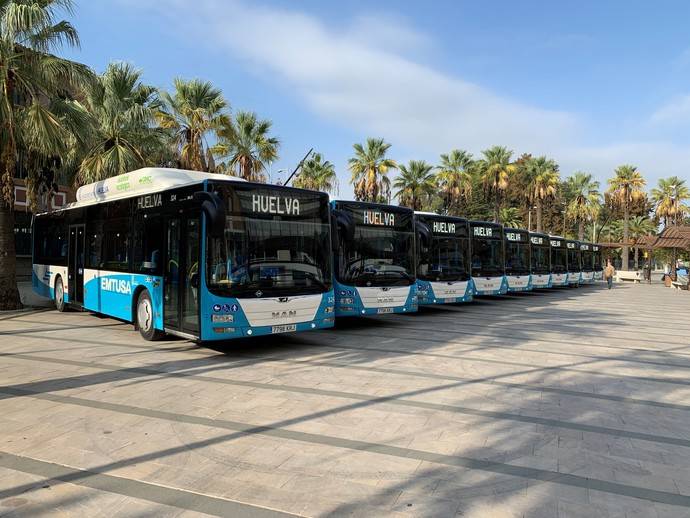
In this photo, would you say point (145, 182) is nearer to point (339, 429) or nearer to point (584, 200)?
point (339, 429)

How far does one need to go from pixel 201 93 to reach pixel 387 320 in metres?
13.9

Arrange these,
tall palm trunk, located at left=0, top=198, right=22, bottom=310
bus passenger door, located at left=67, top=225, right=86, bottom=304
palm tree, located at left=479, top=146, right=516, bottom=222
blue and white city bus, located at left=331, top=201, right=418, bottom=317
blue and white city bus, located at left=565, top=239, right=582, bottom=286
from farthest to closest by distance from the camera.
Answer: palm tree, located at left=479, top=146, right=516, bottom=222
blue and white city bus, located at left=565, top=239, right=582, bottom=286
tall palm trunk, located at left=0, top=198, right=22, bottom=310
bus passenger door, located at left=67, top=225, right=86, bottom=304
blue and white city bus, located at left=331, top=201, right=418, bottom=317

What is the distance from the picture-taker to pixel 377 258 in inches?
488

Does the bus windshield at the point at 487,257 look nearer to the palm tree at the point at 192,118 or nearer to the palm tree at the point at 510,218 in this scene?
the palm tree at the point at 192,118

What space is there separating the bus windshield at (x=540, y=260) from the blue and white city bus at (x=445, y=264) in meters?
9.70

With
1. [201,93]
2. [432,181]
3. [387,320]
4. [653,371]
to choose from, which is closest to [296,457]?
[653,371]

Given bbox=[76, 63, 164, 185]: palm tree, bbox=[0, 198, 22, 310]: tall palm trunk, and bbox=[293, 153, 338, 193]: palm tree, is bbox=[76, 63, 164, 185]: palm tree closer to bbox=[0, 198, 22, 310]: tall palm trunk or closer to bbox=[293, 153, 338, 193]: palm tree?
bbox=[0, 198, 22, 310]: tall palm trunk

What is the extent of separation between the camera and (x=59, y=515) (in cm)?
355

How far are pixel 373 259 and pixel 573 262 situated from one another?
23.9 m

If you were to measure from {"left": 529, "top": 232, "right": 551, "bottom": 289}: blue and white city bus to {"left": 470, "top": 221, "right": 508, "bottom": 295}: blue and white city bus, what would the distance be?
4.84m

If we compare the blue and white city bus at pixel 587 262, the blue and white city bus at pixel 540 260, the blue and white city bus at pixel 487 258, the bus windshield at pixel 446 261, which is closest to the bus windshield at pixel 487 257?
the blue and white city bus at pixel 487 258

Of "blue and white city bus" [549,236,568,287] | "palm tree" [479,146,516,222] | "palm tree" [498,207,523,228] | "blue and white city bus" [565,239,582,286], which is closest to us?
"blue and white city bus" [549,236,568,287]

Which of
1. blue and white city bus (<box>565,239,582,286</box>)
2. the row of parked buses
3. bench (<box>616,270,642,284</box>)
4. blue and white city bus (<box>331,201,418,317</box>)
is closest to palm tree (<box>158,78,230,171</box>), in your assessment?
the row of parked buses

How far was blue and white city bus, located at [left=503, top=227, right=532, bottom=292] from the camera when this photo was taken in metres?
21.9
